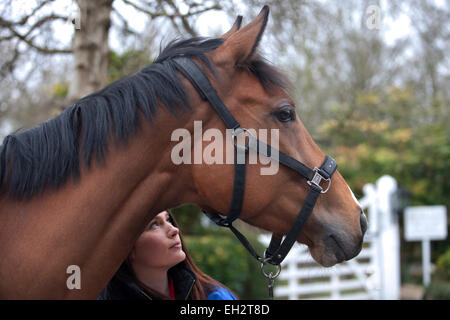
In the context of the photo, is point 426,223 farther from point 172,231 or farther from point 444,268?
point 172,231

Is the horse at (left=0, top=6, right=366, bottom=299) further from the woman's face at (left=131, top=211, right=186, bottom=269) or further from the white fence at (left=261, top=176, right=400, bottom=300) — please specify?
the white fence at (left=261, top=176, right=400, bottom=300)

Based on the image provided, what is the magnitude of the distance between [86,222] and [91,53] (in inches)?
99.8

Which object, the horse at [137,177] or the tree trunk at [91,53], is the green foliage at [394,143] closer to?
the tree trunk at [91,53]

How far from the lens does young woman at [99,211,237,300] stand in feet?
7.20

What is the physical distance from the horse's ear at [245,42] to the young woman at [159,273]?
1.02 metres

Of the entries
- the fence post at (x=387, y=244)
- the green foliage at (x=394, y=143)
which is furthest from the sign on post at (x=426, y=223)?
the green foliage at (x=394, y=143)

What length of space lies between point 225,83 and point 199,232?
6.60 meters

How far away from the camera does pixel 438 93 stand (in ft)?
43.1

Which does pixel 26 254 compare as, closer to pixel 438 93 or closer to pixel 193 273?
pixel 193 273

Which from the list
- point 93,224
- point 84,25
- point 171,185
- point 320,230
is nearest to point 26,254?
point 93,224

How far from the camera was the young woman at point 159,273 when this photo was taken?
7.20ft

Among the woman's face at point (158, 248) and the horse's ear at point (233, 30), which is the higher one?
the horse's ear at point (233, 30)

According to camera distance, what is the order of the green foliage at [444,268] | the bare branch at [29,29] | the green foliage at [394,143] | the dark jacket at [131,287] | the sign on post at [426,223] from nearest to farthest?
the dark jacket at [131,287], the bare branch at [29,29], the sign on post at [426,223], the green foliage at [444,268], the green foliage at [394,143]

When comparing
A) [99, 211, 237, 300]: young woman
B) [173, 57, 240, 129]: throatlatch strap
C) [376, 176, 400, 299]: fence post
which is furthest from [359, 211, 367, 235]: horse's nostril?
[376, 176, 400, 299]: fence post
